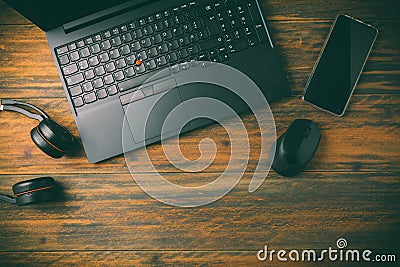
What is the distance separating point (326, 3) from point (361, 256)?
1.87ft

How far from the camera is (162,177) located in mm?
853

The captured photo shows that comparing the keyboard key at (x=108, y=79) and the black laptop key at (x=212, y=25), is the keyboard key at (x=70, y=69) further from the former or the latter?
the black laptop key at (x=212, y=25)

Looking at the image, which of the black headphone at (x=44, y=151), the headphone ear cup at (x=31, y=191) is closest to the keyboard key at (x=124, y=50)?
the black headphone at (x=44, y=151)

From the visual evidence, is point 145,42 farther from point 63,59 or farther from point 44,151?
point 44,151

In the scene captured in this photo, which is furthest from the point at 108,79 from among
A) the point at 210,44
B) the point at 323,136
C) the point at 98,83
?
the point at 323,136

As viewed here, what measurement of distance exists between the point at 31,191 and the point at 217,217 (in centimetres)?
39

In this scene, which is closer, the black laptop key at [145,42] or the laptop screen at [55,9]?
the laptop screen at [55,9]

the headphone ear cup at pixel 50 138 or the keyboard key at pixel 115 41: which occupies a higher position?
the keyboard key at pixel 115 41

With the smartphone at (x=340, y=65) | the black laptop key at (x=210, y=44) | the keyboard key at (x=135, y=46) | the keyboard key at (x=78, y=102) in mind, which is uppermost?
the keyboard key at (x=135, y=46)

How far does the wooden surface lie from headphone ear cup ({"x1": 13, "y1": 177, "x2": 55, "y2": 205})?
55 mm

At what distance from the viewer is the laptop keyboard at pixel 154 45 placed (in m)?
0.81

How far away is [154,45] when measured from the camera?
2.70ft

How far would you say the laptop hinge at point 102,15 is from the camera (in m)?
0.80

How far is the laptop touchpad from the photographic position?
0.83 m
